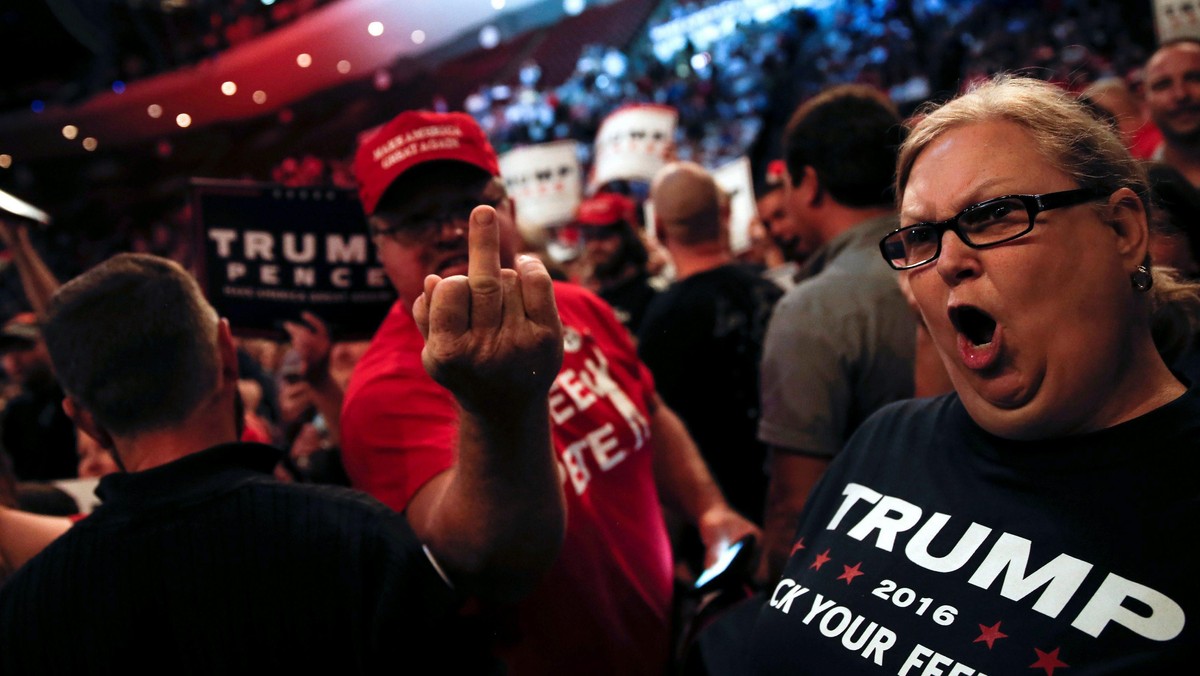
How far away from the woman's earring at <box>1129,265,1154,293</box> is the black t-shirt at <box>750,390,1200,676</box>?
14cm

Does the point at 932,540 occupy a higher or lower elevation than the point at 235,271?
lower

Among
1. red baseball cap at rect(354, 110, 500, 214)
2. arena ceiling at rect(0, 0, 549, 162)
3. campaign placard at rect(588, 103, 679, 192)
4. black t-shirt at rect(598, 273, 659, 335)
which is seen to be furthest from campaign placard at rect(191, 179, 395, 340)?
arena ceiling at rect(0, 0, 549, 162)

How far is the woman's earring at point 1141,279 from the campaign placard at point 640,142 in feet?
13.7

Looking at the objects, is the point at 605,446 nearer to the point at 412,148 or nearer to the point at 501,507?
the point at 501,507

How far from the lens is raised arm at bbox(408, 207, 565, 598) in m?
1.11

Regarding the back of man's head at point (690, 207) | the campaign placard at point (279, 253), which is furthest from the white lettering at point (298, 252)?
the back of man's head at point (690, 207)

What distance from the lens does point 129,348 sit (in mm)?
1420

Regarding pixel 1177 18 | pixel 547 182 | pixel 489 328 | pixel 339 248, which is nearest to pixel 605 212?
pixel 547 182

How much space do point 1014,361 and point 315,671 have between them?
1.06m

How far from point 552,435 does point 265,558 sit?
49cm

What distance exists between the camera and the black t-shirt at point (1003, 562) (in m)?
0.97

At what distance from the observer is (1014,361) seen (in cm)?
112

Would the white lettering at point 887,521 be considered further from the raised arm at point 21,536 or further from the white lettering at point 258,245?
the white lettering at point 258,245

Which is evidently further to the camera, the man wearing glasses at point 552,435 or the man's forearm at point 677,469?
the man's forearm at point 677,469
